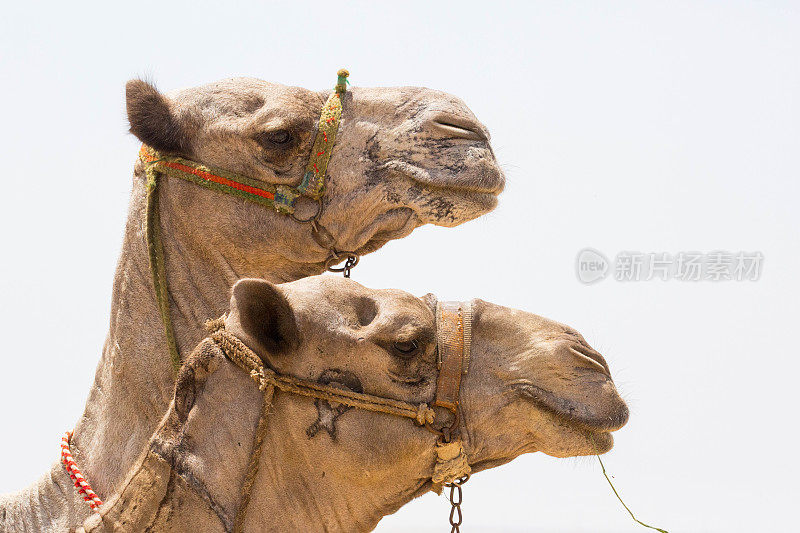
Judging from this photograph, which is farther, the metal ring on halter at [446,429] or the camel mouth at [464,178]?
the camel mouth at [464,178]

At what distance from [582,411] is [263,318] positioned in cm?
105

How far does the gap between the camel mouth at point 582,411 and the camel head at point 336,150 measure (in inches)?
51.8

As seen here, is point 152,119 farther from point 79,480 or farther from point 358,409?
point 358,409

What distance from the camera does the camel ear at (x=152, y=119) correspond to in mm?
5512

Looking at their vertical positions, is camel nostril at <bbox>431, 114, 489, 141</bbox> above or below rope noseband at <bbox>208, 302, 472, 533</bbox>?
above

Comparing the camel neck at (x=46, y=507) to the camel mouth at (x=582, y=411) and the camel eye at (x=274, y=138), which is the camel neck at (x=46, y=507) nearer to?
the camel eye at (x=274, y=138)

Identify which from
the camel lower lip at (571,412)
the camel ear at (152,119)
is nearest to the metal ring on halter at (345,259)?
the camel ear at (152,119)

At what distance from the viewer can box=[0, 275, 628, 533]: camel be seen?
13.3 ft

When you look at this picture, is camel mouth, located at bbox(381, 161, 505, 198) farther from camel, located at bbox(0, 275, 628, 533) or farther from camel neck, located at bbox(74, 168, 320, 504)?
camel, located at bbox(0, 275, 628, 533)

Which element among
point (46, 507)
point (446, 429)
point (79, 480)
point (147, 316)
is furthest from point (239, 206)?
point (446, 429)

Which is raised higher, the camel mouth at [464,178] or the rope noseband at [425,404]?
the camel mouth at [464,178]

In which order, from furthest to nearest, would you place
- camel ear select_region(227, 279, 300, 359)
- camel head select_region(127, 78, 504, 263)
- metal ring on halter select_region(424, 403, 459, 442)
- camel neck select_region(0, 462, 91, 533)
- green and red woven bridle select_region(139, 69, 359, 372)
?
1. green and red woven bridle select_region(139, 69, 359, 372)
2. camel head select_region(127, 78, 504, 263)
3. camel neck select_region(0, 462, 91, 533)
4. metal ring on halter select_region(424, 403, 459, 442)
5. camel ear select_region(227, 279, 300, 359)

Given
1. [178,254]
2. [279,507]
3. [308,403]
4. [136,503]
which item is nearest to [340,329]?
[308,403]

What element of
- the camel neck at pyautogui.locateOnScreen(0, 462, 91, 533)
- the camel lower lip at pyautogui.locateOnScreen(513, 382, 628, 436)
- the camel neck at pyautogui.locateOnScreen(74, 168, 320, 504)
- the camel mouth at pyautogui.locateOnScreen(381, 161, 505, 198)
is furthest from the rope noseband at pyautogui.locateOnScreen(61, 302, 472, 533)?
the camel neck at pyautogui.locateOnScreen(0, 462, 91, 533)
